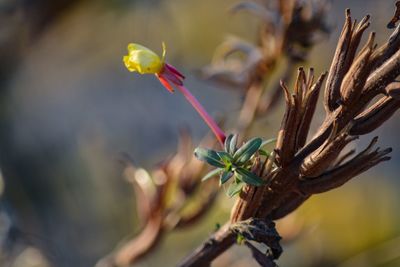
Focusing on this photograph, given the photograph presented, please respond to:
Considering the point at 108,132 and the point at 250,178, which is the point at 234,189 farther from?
the point at 108,132

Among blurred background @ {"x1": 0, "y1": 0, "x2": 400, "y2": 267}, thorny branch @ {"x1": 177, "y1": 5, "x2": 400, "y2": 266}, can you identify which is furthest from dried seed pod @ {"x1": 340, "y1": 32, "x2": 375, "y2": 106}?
blurred background @ {"x1": 0, "y1": 0, "x2": 400, "y2": 267}

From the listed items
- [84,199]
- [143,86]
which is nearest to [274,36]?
[84,199]

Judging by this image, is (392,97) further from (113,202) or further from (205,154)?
(113,202)

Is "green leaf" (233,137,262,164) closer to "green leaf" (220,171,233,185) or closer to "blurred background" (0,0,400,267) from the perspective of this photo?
"green leaf" (220,171,233,185)

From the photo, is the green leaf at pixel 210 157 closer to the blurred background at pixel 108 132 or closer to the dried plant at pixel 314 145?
the dried plant at pixel 314 145

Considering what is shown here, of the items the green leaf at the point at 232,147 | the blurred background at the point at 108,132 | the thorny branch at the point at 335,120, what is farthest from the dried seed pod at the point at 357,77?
the blurred background at the point at 108,132

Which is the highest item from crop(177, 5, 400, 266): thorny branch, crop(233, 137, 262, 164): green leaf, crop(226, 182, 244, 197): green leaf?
crop(233, 137, 262, 164): green leaf

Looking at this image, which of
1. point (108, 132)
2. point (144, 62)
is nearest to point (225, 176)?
point (144, 62)
